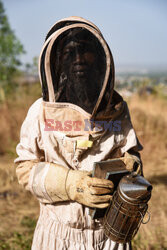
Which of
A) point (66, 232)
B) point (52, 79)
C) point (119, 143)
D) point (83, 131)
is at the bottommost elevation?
point (66, 232)

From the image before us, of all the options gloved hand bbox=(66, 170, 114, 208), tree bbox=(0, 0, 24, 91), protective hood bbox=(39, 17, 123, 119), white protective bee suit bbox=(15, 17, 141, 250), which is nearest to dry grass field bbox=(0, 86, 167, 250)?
white protective bee suit bbox=(15, 17, 141, 250)

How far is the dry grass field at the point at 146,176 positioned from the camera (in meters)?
3.19

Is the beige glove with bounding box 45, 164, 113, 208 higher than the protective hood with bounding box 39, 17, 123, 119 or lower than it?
lower

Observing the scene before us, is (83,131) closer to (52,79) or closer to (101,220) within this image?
(52,79)

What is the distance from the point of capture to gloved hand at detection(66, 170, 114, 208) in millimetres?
1516

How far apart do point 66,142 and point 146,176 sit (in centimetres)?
518

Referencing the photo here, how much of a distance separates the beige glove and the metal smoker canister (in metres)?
0.08

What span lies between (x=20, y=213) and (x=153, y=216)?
→ 2398 mm

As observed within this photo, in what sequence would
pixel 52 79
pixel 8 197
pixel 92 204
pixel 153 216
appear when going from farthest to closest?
pixel 8 197 → pixel 153 216 → pixel 52 79 → pixel 92 204

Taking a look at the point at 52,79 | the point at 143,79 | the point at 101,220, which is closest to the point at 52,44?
the point at 52,79

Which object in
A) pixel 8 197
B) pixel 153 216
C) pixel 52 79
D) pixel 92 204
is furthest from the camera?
pixel 8 197

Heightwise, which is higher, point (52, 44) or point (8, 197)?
point (52, 44)

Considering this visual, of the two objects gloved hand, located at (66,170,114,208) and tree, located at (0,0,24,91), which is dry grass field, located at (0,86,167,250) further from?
tree, located at (0,0,24,91)

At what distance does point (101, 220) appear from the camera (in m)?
1.71
